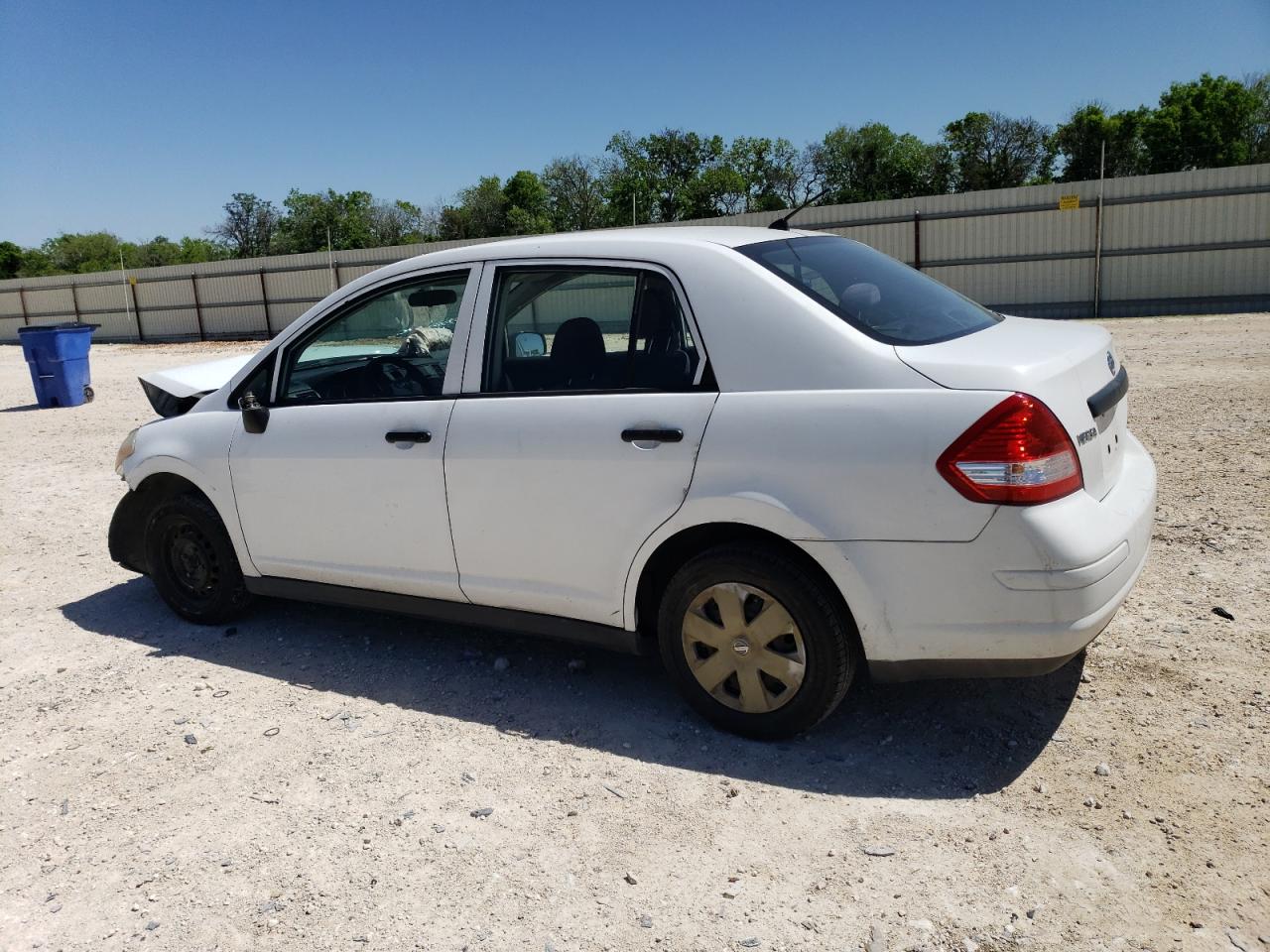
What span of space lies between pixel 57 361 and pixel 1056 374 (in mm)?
16298

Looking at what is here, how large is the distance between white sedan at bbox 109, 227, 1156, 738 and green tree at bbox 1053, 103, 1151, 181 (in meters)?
55.0

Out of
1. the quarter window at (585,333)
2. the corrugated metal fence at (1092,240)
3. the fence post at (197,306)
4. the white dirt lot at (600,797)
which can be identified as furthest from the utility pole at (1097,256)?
the fence post at (197,306)

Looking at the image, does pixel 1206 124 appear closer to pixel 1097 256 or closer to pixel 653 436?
pixel 1097 256

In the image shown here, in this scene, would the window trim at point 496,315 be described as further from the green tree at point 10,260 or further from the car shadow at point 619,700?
the green tree at point 10,260

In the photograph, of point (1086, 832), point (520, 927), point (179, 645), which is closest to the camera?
point (520, 927)

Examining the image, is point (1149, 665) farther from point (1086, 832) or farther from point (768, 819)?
point (768, 819)

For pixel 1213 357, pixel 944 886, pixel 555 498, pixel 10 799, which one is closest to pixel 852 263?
pixel 555 498

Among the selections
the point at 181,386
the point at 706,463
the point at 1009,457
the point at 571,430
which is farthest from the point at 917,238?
the point at 1009,457

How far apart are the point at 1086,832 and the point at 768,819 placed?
0.92 m

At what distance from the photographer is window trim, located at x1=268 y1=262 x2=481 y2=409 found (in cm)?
411

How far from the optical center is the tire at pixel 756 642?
3303 millimetres

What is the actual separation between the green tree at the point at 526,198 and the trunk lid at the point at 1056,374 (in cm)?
5223

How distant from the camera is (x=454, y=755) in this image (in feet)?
12.1

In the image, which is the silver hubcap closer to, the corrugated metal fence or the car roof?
the car roof
